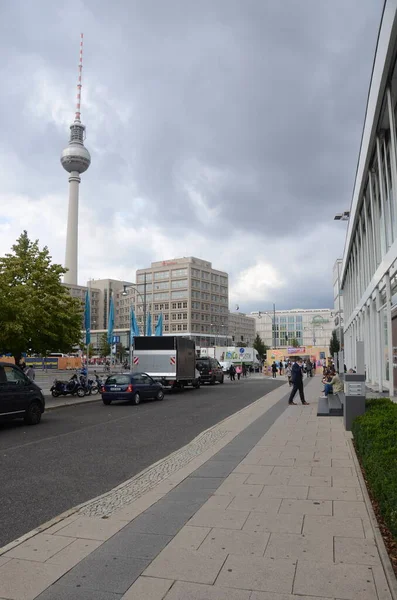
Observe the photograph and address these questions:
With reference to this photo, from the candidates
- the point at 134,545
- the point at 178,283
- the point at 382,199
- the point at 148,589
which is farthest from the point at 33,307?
the point at 178,283

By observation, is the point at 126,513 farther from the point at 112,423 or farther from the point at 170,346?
the point at 170,346

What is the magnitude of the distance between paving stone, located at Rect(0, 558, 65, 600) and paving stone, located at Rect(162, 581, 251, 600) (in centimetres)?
97

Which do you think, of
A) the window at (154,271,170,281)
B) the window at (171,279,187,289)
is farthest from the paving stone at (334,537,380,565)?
the window at (154,271,170,281)

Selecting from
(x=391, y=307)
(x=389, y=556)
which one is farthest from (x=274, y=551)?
(x=391, y=307)

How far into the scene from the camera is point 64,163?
14312 centimetres

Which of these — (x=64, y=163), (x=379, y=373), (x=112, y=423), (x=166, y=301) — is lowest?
(x=112, y=423)

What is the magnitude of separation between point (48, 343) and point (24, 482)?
54.9ft

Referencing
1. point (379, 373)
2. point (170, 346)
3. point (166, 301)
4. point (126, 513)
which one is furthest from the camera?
point (166, 301)

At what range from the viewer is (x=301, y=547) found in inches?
168

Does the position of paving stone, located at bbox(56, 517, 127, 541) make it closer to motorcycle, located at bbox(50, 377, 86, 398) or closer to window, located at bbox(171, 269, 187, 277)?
motorcycle, located at bbox(50, 377, 86, 398)

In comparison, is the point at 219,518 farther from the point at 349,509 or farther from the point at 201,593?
the point at 201,593

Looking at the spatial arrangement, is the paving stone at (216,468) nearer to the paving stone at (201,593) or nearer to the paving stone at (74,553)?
the paving stone at (74,553)

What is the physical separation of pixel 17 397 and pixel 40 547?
9889mm

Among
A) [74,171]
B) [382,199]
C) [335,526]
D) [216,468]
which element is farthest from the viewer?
[74,171]
